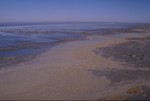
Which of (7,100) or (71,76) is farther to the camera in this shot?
(71,76)

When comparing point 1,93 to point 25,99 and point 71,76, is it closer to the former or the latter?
point 25,99

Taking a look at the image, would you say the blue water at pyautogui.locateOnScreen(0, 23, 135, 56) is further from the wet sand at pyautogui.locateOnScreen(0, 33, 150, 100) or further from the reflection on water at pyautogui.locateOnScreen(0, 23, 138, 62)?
the wet sand at pyautogui.locateOnScreen(0, 33, 150, 100)

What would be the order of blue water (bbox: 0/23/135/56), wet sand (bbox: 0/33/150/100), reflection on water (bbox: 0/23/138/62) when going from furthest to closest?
blue water (bbox: 0/23/135/56) < reflection on water (bbox: 0/23/138/62) < wet sand (bbox: 0/33/150/100)

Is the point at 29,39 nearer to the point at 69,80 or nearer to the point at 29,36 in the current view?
the point at 29,36

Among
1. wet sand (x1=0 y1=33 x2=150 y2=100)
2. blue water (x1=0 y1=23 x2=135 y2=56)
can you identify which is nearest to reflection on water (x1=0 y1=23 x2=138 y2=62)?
blue water (x1=0 y1=23 x2=135 y2=56)

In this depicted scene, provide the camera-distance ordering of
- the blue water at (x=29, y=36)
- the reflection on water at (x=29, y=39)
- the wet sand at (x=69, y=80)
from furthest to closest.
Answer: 1. the blue water at (x=29, y=36)
2. the reflection on water at (x=29, y=39)
3. the wet sand at (x=69, y=80)

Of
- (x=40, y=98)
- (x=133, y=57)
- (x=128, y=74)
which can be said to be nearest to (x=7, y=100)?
(x=40, y=98)

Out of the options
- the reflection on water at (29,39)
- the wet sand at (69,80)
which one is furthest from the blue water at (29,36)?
the wet sand at (69,80)

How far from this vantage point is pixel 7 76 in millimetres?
9953

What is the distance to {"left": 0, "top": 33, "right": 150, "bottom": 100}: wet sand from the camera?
25.2 feet

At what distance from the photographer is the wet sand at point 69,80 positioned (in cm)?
770

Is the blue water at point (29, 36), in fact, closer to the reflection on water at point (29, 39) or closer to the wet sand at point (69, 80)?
the reflection on water at point (29, 39)

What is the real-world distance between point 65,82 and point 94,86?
1332mm

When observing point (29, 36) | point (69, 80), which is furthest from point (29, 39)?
point (69, 80)
